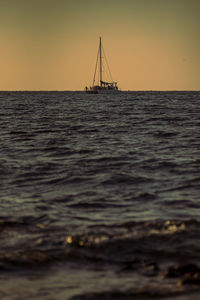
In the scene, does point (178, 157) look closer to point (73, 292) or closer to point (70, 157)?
point (70, 157)

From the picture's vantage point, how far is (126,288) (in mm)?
4219

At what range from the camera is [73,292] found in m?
4.13

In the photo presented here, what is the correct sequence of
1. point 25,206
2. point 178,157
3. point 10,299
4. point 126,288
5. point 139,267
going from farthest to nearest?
point 178,157 < point 25,206 < point 139,267 < point 126,288 < point 10,299

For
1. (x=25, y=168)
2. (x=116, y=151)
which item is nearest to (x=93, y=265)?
(x=25, y=168)

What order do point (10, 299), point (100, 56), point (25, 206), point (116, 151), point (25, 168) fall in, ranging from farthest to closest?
point (100, 56), point (116, 151), point (25, 168), point (25, 206), point (10, 299)

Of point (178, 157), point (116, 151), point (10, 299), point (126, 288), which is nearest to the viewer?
point (10, 299)

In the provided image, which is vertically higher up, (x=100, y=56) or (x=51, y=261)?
(x=100, y=56)

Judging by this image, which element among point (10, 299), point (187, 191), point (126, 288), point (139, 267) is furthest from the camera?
point (187, 191)

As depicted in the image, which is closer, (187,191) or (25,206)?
(25,206)

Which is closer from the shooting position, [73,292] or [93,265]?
[73,292]

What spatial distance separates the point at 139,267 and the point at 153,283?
0.44 meters

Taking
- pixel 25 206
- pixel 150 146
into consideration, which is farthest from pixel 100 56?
pixel 25 206

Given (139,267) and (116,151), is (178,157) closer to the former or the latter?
(116,151)

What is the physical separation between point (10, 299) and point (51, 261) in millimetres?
1023
